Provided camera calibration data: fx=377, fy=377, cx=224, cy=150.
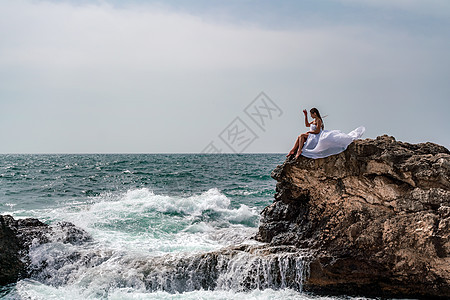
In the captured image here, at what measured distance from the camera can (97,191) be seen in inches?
843

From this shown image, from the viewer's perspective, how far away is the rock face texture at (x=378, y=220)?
6.92 meters

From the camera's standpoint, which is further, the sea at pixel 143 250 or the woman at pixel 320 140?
the woman at pixel 320 140

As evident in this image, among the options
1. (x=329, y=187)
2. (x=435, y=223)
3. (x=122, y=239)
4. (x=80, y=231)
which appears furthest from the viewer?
(x=122, y=239)

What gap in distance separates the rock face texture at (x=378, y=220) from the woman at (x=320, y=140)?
16cm

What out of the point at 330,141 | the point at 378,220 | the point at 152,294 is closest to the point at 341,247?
the point at 378,220

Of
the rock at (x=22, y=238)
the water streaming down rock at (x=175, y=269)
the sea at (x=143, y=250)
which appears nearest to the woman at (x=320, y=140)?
the water streaming down rock at (x=175, y=269)

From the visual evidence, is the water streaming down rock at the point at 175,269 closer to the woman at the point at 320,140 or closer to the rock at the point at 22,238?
the rock at the point at 22,238

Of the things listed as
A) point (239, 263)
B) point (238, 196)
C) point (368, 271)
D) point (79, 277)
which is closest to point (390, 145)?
point (368, 271)

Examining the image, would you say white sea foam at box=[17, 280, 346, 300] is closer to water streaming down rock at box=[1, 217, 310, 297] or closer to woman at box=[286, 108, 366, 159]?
water streaming down rock at box=[1, 217, 310, 297]

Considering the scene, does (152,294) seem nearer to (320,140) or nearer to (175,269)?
(175,269)

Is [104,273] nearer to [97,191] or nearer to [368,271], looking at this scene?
[368,271]

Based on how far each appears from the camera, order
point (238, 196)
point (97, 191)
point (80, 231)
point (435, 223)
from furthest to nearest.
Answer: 1. point (97, 191)
2. point (238, 196)
3. point (80, 231)
4. point (435, 223)

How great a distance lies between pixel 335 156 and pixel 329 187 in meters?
0.69

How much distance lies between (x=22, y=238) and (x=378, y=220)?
784 cm
